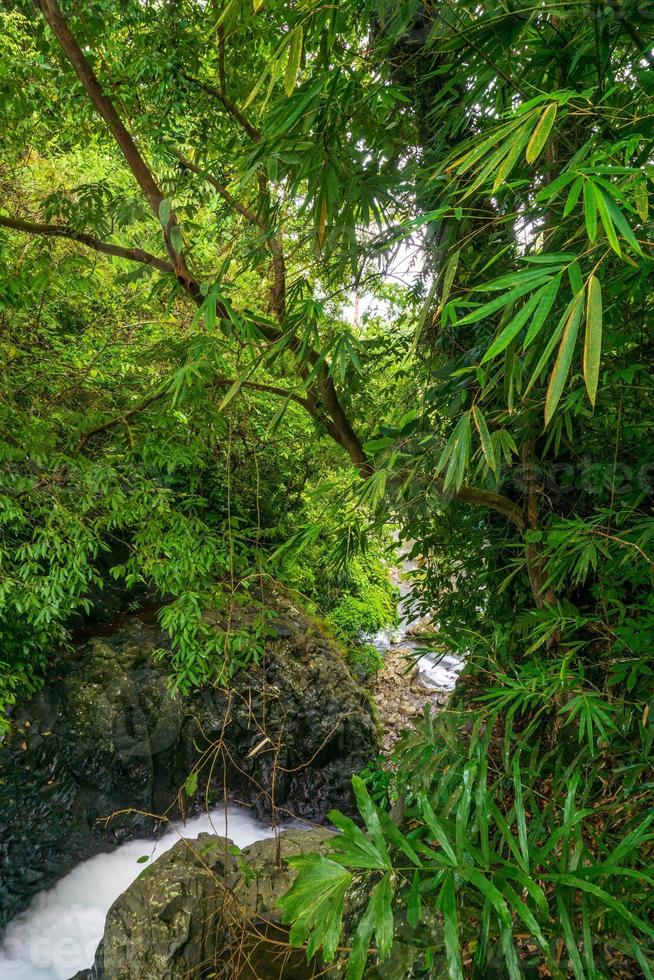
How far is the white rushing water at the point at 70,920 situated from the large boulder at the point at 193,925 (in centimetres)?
38

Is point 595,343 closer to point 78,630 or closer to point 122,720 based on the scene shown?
point 122,720

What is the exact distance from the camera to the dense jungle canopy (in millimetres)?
1009

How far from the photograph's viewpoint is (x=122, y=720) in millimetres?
3775

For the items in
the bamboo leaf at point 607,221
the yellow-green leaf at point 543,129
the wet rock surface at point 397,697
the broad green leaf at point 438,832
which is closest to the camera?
the bamboo leaf at point 607,221

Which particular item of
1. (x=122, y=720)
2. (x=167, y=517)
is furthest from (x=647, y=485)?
(x=122, y=720)

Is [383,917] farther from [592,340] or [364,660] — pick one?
[364,660]

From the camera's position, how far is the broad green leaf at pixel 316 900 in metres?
0.87

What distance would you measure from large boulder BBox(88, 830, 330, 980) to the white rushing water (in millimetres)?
376

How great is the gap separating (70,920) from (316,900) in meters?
3.26

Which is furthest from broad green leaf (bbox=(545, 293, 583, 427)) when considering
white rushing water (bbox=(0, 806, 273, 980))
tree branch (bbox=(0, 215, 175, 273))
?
white rushing water (bbox=(0, 806, 273, 980))

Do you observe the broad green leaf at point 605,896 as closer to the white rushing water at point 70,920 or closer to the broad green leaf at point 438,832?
the broad green leaf at point 438,832

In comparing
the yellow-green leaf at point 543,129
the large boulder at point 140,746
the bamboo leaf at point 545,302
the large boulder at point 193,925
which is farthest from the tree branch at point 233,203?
the large boulder at point 193,925

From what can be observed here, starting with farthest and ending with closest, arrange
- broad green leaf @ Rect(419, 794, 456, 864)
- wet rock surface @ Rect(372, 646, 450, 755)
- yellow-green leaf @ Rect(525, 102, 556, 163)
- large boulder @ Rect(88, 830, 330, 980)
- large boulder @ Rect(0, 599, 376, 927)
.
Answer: wet rock surface @ Rect(372, 646, 450, 755) < large boulder @ Rect(0, 599, 376, 927) < large boulder @ Rect(88, 830, 330, 980) < broad green leaf @ Rect(419, 794, 456, 864) < yellow-green leaf @ Rect(525, 102, 556, 163)

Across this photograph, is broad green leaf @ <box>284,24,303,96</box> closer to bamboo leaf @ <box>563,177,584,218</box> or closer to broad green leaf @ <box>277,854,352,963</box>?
bamboo leaf @ <box>563,177,584,218</box>
